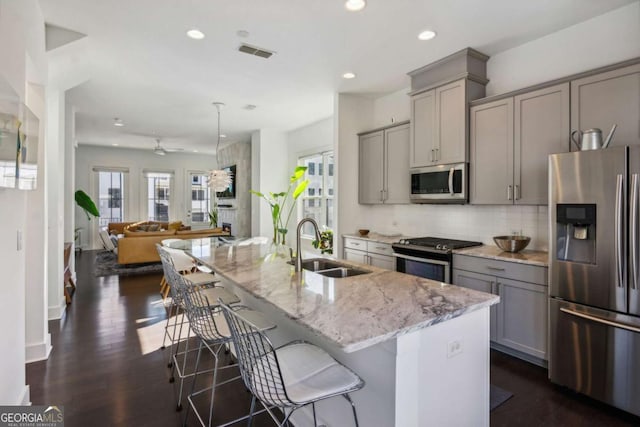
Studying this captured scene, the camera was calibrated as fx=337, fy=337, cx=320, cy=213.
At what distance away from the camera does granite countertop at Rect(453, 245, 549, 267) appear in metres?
2.70

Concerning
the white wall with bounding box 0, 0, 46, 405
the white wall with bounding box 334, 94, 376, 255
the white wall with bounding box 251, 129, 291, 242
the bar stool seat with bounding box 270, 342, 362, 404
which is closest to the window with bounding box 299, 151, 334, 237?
the white wall with bounding box 251, 129, 291, 242

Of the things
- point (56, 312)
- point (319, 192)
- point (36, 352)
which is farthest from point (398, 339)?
point (319, 192)

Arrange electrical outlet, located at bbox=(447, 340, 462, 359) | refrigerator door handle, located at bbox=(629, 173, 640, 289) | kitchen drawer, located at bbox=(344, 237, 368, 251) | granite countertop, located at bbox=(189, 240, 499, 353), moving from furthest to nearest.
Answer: kitchen drawer, located at bbox=(344, 237, 368, 251), refrigerator door handle, located at bbox=(629, 173, 640, 289), electrical outlet, located at bbox=(447, 340, 462, 359), granite countertop, located at bbox=(189, 240, 499, 353)

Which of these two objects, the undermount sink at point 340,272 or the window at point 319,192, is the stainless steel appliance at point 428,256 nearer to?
the undermount sink at point 340,272

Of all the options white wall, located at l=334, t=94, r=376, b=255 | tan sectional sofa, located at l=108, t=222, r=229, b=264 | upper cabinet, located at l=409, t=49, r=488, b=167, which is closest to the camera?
upper cabinet, located at l=409, t=49, r=488, b=167

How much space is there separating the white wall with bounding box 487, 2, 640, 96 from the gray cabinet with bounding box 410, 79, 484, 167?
28 centimetres

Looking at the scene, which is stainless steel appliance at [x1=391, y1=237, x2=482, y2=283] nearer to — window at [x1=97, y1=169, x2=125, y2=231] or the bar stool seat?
the bar stool seat

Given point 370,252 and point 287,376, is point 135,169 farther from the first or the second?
point 287,376

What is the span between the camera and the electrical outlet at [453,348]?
153 cm

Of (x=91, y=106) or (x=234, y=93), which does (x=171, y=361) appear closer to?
(x=234, y=93)

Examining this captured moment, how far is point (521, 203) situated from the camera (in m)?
3.02

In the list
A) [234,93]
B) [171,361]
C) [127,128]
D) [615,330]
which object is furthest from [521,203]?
[127,128]

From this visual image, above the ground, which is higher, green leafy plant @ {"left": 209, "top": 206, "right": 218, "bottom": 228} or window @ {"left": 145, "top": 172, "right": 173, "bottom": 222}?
window @ {"left": 145, "top": 172, "right": 173, "bottom": 222}

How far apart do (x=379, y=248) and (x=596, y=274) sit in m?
2.18
